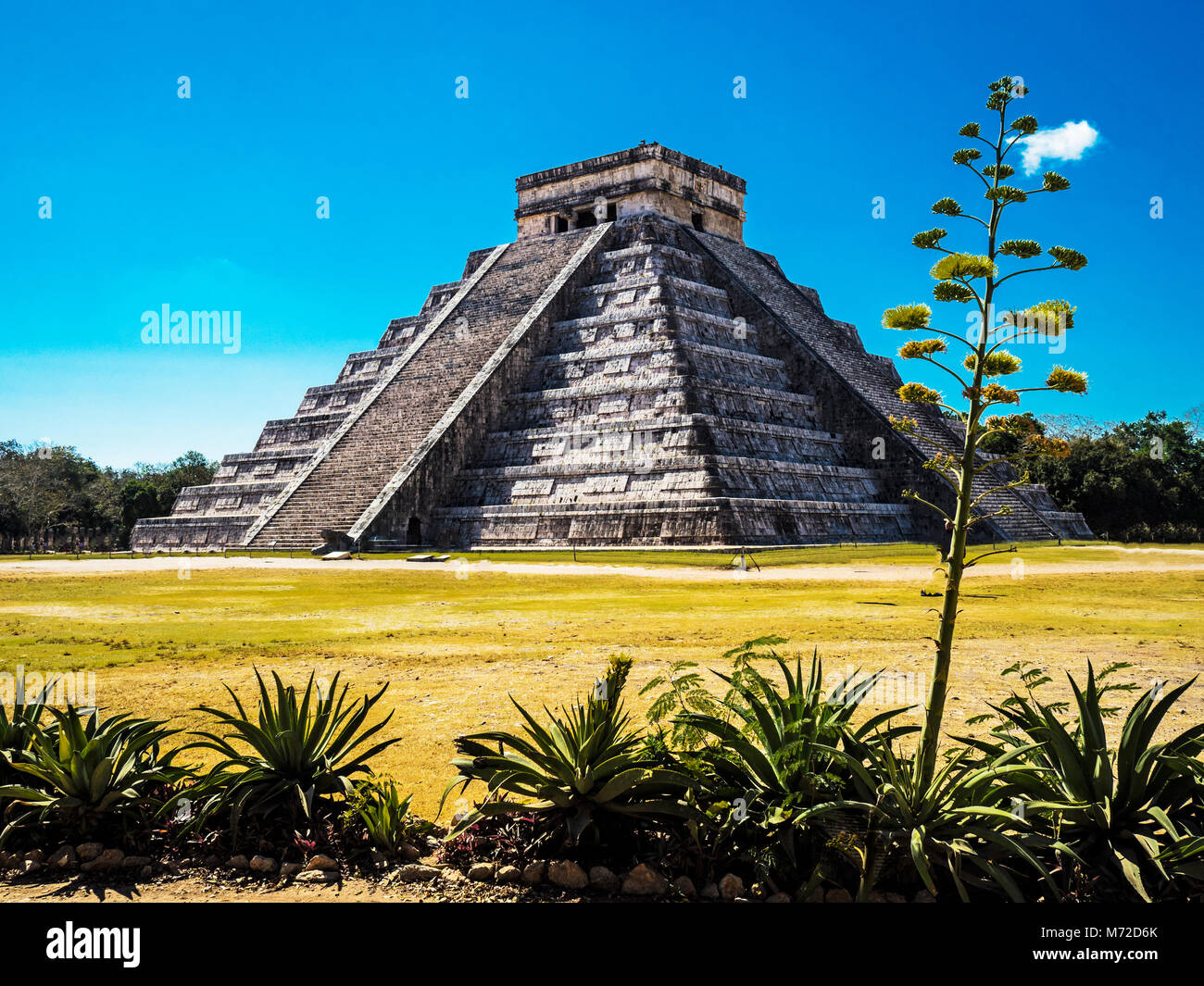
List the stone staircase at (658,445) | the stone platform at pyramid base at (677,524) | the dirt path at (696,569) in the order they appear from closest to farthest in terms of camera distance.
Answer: the dirt path at (696,569)
the stone platform at pyramid base at (677,524)
the stone staircase at (658,445)

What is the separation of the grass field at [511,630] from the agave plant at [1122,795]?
6.51ft

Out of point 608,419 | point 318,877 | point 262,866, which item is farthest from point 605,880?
point 608,419

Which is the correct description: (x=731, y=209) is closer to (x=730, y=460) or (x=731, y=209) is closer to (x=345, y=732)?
(x=730, y=460)

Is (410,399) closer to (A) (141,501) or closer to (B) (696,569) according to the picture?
(B) (696,569)

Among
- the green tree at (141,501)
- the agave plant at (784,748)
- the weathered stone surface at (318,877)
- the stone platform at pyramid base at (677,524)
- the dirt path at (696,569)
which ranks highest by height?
the green tree at (141,501)

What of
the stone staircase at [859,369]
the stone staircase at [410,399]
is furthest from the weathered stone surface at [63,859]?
the stone staircase at [859,369]

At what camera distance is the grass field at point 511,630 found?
7.17 meters

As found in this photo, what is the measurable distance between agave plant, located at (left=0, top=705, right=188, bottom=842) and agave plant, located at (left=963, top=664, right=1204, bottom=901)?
400cm

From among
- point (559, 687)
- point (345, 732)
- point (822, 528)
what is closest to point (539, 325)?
point (822, 528)

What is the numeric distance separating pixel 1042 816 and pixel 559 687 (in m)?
3.96

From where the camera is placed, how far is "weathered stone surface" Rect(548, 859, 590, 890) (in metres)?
3.93

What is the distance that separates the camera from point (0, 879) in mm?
4105

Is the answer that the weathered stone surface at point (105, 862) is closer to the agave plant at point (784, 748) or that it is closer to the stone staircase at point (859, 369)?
the agave plant at point (784, 748)
